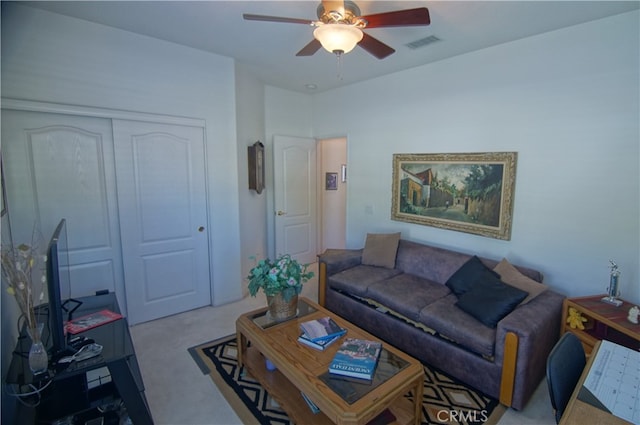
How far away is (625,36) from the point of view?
222 cm

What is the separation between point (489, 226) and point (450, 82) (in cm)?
151

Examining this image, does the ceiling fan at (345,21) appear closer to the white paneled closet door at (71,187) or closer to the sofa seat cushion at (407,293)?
the white paneled closet door at (71,187)

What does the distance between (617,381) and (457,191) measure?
227 centimetres

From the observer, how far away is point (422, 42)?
2.78m

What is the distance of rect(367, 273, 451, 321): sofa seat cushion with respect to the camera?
104 inches

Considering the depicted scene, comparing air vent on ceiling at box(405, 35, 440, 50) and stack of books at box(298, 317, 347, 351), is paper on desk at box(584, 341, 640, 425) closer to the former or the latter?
stack of books at box(298, 317, 347, 351)

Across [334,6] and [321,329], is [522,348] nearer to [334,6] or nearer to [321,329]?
[321,329]

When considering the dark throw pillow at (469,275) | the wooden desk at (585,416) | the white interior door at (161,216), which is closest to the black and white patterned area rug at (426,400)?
the dark throw pillow at (469,275)

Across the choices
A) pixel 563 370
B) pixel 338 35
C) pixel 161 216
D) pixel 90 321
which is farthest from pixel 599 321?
pixel 161 216

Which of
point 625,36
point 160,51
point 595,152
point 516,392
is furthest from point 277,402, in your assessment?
point 625,36

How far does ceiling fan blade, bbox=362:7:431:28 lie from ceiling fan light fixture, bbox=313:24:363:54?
0.36ft

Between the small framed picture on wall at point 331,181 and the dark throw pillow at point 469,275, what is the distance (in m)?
2.79

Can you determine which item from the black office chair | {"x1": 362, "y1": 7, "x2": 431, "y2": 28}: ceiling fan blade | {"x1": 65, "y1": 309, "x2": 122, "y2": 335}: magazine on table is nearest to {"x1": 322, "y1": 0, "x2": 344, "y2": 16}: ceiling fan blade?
{"x1": 362, "y1": 7, "x2": 431, "y2": 28}: ceiling fan blade

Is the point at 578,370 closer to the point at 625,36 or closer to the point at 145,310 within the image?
the point at 625,36
